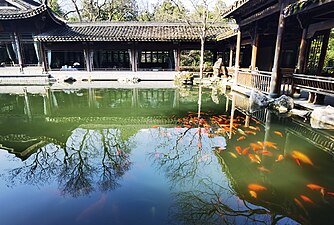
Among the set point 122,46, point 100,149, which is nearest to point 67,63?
point 122,46

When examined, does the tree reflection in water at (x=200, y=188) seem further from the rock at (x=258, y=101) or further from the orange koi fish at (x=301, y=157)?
the rock at (x=258, y=101)

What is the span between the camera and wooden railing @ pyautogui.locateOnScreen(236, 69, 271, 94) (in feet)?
29.1

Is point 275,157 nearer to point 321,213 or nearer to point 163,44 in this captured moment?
point 321,213

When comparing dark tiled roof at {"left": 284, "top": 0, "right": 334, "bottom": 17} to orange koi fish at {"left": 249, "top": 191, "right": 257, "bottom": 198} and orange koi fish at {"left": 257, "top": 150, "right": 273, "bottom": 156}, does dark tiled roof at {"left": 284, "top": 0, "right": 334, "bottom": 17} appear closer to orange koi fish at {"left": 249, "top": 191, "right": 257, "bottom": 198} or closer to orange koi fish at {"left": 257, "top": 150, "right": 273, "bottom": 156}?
orange koi fish at {"left": 257, "top": 150, "right": 273, "bottom": 156}

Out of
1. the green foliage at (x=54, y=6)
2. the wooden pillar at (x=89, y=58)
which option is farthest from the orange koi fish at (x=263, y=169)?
the green foliage at (x=54, y=6)

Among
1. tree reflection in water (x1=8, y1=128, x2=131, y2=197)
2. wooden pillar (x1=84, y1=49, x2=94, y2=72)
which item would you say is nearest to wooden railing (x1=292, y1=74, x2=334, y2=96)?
tree reflection in water (x1=8, y1=128, x2=131, y2=197)

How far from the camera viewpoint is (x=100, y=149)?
465 centimetres

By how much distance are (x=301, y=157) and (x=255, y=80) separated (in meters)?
6.22

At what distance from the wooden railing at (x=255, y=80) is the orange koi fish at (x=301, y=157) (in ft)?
15.6

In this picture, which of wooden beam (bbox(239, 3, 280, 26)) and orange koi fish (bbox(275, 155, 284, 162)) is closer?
orange koi fish (bbox(275, 155, 284, 162))

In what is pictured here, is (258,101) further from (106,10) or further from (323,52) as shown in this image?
(106,10)

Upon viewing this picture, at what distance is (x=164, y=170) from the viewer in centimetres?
379

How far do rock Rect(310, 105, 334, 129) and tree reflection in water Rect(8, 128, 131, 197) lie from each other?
201 inches

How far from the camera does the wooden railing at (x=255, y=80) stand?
8.86 metres
